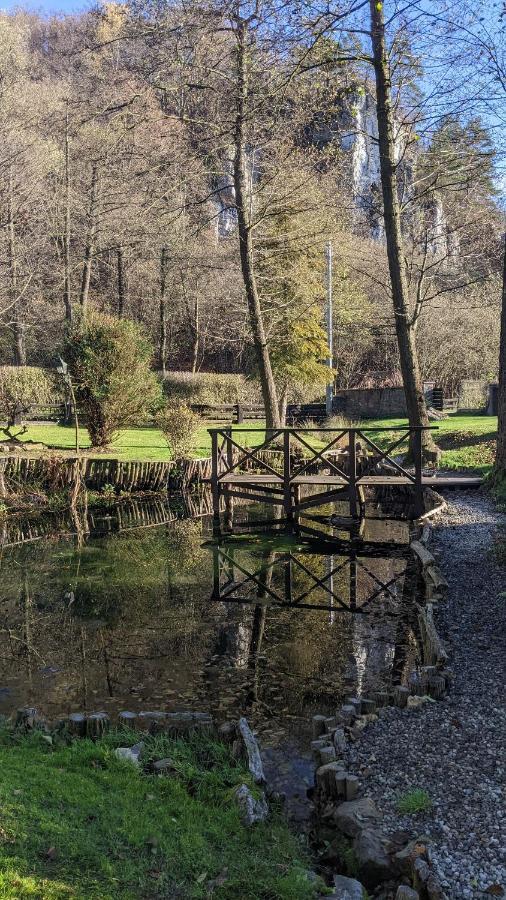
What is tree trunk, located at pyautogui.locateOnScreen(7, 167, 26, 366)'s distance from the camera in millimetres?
30359

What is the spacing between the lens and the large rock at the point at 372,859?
396cm

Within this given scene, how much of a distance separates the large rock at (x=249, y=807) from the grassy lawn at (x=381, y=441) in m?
13.0

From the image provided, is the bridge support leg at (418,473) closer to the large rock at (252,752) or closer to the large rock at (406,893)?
the large rock at (252,752)

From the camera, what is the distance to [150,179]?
23.9m

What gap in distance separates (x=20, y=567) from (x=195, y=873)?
8.83 m

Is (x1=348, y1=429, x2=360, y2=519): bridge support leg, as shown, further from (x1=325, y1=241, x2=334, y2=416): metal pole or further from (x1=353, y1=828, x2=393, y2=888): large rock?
(x1=325, y1=241, x2=334, y2=416): metal pole

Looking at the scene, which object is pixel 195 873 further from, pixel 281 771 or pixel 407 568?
pixel 407 568

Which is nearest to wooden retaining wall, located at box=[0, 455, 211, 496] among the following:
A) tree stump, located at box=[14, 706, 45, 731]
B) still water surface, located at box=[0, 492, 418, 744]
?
still water surface, located at box=[0, 492, 418, 744]

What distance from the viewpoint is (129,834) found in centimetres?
403

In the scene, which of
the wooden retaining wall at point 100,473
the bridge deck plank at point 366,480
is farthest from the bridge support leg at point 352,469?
the wooden retaining wall at point 100,473

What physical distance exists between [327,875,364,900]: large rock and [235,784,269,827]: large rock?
2.37 feet

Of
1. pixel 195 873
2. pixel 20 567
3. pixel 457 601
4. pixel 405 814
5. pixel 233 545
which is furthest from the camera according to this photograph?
pixel 233 545

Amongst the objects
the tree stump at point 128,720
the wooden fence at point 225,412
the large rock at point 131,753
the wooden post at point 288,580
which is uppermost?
the wooden fence at point 225,412

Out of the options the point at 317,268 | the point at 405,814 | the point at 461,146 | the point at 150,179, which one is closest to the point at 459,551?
the point at 405,814
